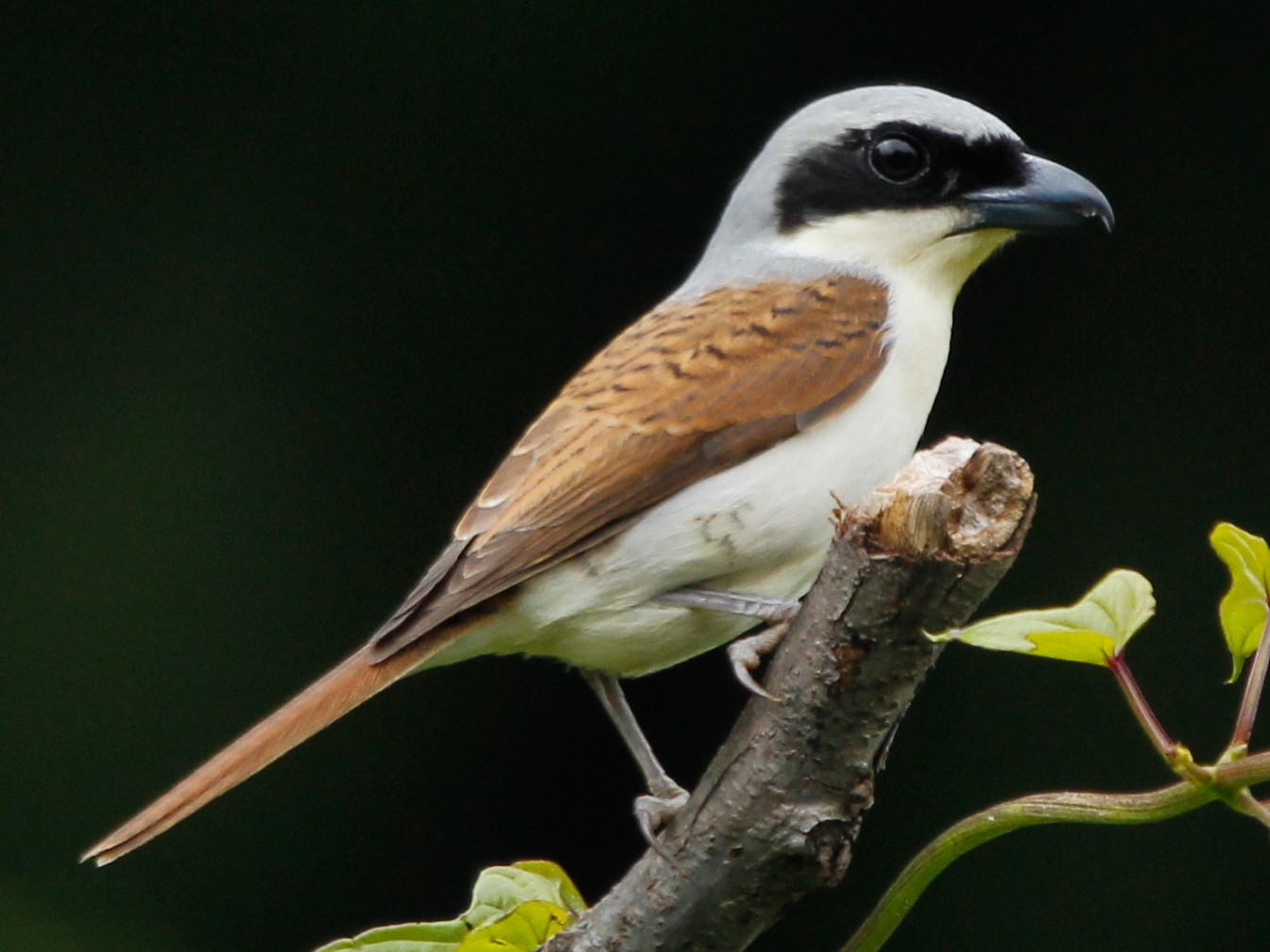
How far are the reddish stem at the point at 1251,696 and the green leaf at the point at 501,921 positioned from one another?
3.68 feet

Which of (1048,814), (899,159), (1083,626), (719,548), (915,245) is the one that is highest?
(899,159)

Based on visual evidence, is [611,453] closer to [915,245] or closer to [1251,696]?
[915,245]

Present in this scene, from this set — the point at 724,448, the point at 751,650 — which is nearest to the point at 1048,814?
the point at 751,650

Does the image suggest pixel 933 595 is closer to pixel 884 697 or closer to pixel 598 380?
pixel 884 697

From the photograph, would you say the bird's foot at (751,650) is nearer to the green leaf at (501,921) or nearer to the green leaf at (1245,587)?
the green leaf at (501,921)

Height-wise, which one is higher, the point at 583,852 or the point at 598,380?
the point at 598,380

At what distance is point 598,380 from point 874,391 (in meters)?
0.52

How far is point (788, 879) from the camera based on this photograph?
2340 millimetres

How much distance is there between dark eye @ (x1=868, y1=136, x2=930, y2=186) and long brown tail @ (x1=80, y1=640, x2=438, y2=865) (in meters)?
1.33

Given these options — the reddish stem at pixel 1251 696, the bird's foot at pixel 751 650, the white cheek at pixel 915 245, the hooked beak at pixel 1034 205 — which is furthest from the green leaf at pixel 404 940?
the hooked beak at pixel 1034 205

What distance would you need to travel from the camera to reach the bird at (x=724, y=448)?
9.38 feet

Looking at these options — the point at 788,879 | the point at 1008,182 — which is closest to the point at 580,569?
the point at 788,879

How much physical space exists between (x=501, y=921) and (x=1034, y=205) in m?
1.74

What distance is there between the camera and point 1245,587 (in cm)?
179
